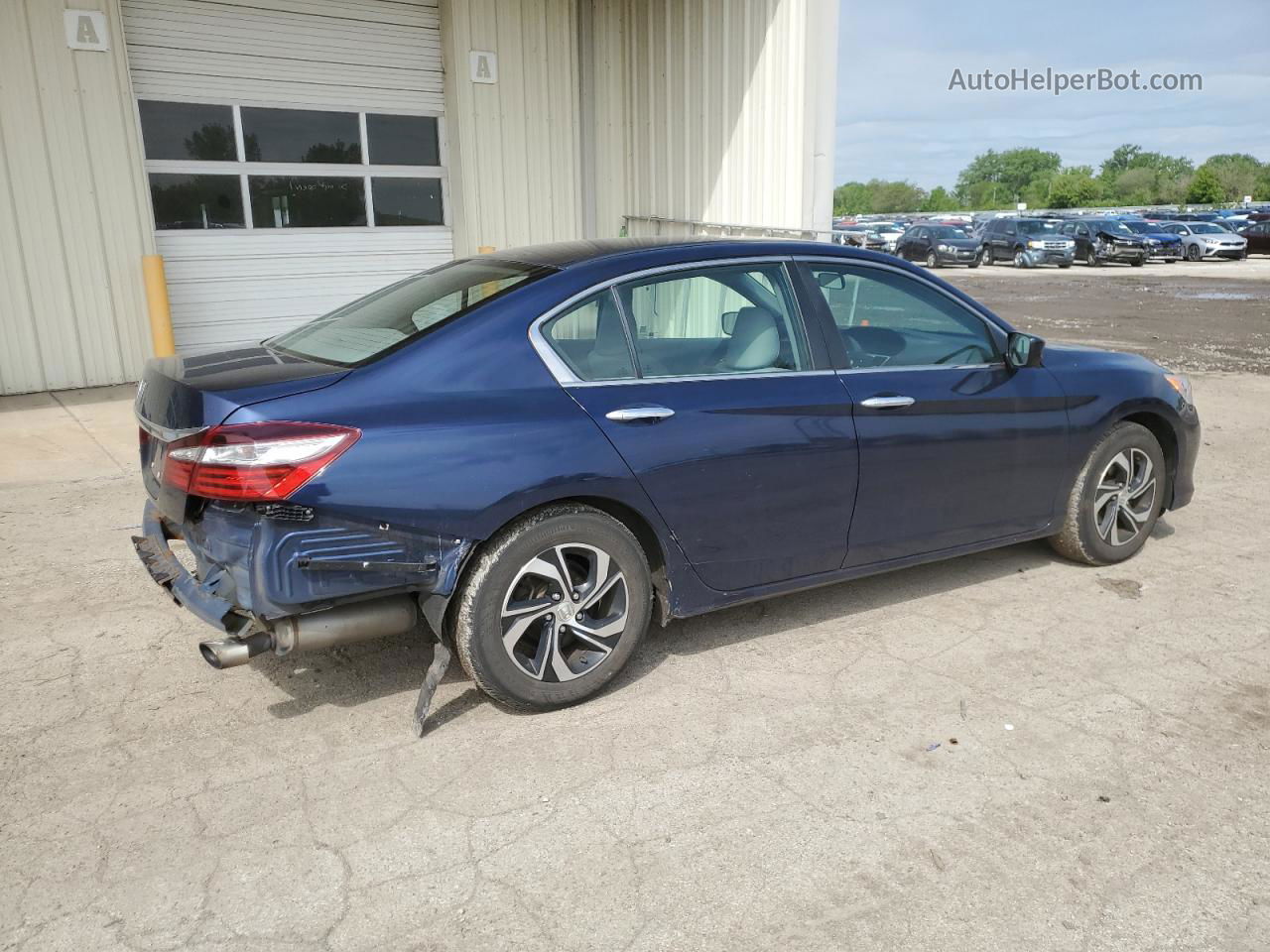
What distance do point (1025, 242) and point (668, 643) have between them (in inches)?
1295

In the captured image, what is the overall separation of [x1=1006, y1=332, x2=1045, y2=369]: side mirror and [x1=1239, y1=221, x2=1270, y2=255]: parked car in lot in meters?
38.9

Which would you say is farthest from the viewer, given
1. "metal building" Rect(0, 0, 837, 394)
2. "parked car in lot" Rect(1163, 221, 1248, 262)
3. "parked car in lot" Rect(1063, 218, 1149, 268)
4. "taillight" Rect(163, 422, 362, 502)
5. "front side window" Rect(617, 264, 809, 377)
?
"parked car in lot" Rect(1163, 221, 1248, 262)

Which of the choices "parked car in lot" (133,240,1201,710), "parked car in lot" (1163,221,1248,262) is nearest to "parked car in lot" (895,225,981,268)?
"parked car in lot" (1163,221,1248,262)

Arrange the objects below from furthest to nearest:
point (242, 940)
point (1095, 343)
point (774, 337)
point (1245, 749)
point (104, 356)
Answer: point (1095, 343)
point (104, 356)
point (774, 337)
point (1245, 749)
point (242, 940)

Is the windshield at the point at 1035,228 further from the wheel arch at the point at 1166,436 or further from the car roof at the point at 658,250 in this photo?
the car roof at the point at 658,250

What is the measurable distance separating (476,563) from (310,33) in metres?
8.76

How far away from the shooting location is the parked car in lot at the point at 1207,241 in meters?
35.4

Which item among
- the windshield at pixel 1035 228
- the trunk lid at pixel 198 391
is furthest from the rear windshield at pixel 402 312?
the windshield at pixel 1035 228

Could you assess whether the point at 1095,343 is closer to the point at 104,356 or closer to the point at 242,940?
the point at 104,356

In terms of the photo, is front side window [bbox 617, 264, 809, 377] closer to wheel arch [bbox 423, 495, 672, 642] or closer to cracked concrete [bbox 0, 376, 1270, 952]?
wheel arch [bbox 423, 495, 672, 642]

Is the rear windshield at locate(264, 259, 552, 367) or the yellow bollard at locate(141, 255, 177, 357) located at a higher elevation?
the rear windshield at locate(264, 259, 552, 367)

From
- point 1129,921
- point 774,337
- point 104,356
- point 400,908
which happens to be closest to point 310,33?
point 104,356

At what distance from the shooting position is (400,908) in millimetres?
2541

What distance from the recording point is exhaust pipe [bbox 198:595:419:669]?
10.2ft
